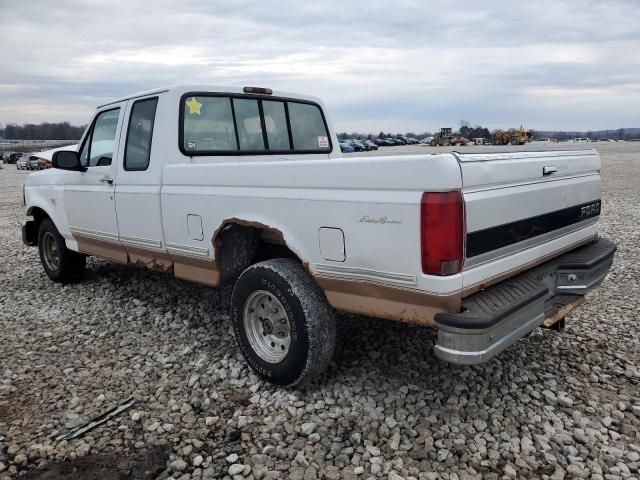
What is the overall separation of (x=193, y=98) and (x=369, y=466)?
3.27m

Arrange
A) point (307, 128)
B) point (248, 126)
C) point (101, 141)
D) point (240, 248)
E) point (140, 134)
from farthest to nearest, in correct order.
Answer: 1. point (307, 128)
2. point (101, 141)
3. point (248, 126)
4. point (140, 134)
5. point (240, 248)

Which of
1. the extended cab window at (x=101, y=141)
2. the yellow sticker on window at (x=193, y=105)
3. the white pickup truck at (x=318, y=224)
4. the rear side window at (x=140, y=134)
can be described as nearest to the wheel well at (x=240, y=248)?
the white pickup truck at (x=318, y=224)

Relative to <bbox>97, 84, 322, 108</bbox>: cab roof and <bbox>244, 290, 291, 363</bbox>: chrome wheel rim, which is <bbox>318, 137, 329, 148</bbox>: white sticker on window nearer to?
<bbox>97, 84, 322, 108</bbox>: cab roof

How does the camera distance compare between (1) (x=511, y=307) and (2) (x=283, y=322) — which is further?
(2) (x=283, y=322)

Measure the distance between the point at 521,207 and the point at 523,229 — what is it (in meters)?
0.15

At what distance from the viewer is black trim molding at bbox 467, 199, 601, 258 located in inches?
113

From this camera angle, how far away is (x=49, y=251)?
21.5ft

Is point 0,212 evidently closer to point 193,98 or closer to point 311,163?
point 193,98

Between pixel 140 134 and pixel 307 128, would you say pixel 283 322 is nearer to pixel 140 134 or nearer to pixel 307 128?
pixel 140 134

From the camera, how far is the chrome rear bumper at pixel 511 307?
2.71 meters

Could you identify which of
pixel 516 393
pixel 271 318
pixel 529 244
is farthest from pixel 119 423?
pixel 529 244

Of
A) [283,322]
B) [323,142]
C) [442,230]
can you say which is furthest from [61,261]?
[442,230]

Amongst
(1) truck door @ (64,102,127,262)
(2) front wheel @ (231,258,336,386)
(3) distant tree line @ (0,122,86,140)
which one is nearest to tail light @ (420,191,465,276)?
(2) front wheel @ (231,258,336,386)

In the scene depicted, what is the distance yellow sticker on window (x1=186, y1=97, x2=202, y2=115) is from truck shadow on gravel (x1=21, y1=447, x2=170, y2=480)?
2.76 m
